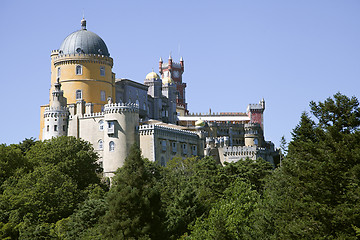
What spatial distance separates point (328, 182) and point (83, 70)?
6434 cm

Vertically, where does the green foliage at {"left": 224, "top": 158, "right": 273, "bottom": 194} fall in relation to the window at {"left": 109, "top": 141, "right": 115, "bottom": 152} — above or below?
below

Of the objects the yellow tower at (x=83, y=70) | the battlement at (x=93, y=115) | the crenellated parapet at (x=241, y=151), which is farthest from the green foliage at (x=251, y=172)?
the yellow tower at (x=83, y=70)

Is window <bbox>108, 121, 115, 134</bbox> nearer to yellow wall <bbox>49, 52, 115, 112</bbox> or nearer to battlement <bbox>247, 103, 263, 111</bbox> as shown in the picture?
yellow wall <bbox>49, 52, 115, 112</bbox>

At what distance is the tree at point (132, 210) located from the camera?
6119 cm

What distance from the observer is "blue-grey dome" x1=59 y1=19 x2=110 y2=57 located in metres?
109

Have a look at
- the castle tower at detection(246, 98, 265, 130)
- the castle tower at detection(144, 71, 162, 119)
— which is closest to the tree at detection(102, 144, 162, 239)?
the castle tower at detection(144, 71, 162, 119)

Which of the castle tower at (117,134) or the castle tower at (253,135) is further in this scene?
the castle tower at (253,135)

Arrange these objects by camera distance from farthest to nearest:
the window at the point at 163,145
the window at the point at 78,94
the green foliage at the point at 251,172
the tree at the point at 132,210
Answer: the window at the point at 78,94 → the window at the point at 163,145 → the green foliage at the point at 251,172 → the tree at the point at 132,210

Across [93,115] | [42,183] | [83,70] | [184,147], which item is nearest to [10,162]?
[42,183]

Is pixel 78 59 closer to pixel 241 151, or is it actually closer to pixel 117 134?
pixel 117 134

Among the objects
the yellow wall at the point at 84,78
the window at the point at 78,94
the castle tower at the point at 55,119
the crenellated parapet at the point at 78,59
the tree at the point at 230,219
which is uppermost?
the crenellated parapet at the point at 78,59

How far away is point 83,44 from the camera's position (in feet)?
358

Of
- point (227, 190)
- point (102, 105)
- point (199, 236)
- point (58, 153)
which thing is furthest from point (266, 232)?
point (102, 105)

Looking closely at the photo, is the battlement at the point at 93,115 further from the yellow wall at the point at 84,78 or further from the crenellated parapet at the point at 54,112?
the yellow wall at the point at 84,78
